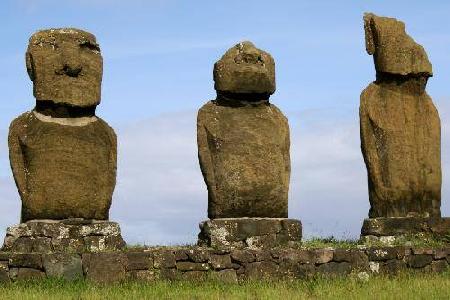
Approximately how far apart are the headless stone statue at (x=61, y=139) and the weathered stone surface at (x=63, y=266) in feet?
3.01

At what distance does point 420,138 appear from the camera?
54.4 feet

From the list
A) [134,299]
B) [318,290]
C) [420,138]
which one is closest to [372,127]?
[420,138]

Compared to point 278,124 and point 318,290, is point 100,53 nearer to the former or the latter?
point 278,124

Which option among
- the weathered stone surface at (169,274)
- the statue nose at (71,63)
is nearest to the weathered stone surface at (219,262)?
the weathered stone surface at (169,274)

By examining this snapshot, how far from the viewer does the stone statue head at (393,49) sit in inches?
654

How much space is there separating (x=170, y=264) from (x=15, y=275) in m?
2.03

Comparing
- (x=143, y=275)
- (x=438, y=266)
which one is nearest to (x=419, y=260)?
(x=438, y=266)

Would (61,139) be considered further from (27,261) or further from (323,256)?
(323,256)

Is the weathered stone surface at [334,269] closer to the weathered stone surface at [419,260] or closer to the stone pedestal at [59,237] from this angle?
the weathered stone surface at [419,260]

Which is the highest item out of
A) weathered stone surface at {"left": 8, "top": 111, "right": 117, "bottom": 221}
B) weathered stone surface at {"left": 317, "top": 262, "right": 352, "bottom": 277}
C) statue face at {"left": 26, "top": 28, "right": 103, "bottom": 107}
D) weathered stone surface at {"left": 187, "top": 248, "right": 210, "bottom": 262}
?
statue face at {"left": 26, "top": 28, "right": 103, "bottom": 107}

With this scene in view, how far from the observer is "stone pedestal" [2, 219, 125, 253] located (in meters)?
14.3

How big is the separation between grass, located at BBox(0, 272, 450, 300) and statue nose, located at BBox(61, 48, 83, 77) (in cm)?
291

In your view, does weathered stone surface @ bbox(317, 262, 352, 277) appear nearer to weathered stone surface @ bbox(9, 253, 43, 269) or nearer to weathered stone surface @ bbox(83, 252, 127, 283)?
weathered stone surface @ bbox(83, 252, 127, 283)

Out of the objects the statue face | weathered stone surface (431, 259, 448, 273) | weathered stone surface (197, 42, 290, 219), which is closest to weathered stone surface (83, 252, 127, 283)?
weathered stone surface (197, 42, 290, 219)
